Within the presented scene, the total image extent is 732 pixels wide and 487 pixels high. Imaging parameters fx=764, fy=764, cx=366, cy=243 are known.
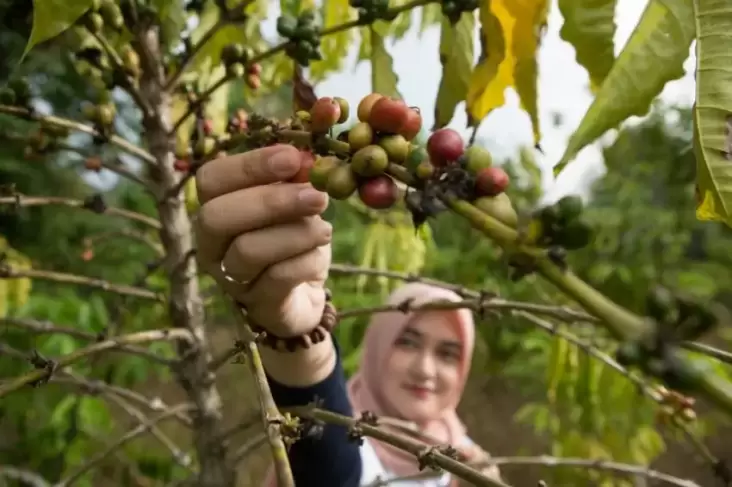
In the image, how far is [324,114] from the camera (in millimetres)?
312

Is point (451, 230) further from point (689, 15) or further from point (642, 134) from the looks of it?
point (689, 15)

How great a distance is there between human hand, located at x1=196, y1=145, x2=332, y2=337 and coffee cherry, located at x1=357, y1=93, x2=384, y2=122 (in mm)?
69

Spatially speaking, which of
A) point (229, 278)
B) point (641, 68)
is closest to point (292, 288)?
point (229, 278)

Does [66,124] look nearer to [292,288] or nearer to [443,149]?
[292,288]

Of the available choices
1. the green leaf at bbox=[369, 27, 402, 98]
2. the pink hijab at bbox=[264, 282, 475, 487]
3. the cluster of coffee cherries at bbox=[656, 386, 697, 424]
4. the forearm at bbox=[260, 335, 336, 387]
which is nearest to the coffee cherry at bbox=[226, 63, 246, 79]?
the green leaf at bbox=[369, 27, 402, 98]

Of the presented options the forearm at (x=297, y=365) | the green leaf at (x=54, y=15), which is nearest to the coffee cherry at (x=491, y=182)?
the green leaf at (x=54, y=15)

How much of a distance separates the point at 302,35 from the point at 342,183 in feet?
0.90

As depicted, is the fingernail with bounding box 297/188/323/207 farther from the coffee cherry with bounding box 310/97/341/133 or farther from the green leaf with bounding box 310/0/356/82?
the green leaf with bounding box 310/0/356/82

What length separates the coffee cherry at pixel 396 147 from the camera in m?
0.29

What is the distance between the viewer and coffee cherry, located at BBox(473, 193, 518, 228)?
262 mm

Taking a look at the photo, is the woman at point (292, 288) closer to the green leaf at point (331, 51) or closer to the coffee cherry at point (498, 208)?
the coffee cherry at point (498, 208)

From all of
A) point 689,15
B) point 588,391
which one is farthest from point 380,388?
point 689,15

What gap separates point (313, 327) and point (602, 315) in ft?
1.09

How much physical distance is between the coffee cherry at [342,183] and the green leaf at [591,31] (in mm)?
120
